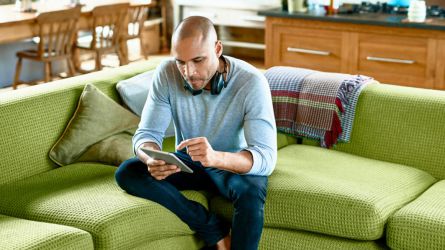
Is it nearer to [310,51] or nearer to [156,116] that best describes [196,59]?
[156,116]

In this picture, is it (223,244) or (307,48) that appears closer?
(223,244)

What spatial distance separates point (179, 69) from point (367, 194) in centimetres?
83

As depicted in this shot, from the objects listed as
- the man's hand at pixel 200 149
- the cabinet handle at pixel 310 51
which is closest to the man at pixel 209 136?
the man's hand at pixel 200 149

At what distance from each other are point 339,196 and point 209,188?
508 mm

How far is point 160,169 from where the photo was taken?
2.69 metres

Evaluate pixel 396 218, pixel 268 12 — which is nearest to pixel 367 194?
pixel 396 218

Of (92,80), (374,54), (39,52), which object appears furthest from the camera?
(39,52)

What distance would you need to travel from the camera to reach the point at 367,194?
2770mm

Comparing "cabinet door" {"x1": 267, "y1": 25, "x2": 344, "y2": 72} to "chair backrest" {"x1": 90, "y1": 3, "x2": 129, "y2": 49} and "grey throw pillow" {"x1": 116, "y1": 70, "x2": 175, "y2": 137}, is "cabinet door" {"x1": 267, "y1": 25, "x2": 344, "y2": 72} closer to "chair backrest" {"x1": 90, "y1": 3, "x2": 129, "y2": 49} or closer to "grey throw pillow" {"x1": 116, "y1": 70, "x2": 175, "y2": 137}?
"chair backrest" {"x1": 90, "y1": 3, "x2": 129, "y2": 49}

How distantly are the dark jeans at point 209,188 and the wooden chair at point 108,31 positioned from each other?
395cm

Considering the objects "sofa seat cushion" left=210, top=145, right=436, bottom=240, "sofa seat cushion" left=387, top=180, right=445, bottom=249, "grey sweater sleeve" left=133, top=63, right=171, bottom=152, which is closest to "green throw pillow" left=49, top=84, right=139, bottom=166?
"grey sweater sleeve" left=133, top=63, right=171, bottom=152

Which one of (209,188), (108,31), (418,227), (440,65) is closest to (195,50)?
(209,188)

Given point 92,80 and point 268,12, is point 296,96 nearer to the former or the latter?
point 92,80

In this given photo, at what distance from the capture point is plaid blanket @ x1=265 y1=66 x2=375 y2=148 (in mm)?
3355
